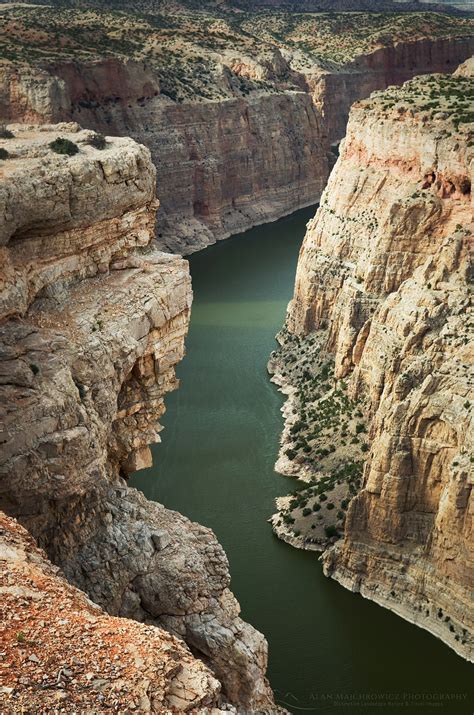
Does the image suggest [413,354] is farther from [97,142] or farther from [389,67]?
[389,67]

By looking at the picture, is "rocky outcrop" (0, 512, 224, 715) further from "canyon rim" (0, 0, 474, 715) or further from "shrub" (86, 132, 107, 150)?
"shrub" (86, 132, 107, 150)

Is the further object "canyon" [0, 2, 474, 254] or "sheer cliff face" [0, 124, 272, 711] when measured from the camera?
"canyon" [0, 2, 474, 254]

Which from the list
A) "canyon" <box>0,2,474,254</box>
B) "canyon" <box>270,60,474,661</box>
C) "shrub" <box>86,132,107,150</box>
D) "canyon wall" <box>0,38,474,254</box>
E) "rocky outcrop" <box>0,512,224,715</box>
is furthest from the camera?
"canyon" <box>0,2,474,254</box>

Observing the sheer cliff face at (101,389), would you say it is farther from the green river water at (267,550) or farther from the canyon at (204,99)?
the canyon at (204,99)

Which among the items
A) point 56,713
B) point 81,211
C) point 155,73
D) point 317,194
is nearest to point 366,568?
point 81,211

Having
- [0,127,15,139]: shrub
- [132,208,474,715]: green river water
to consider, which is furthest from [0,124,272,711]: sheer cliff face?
[132,208,474,715]: green river water

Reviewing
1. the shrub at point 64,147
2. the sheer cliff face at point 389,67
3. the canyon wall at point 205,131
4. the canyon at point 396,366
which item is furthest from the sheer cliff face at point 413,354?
the sheer cliff face at point 389,67

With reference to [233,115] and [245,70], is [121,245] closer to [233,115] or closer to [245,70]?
[233,115]
